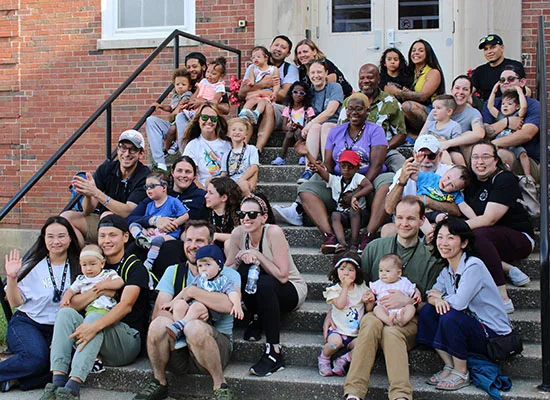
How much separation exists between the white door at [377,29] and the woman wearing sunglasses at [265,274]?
4.26m

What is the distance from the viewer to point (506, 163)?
6180 millimetres

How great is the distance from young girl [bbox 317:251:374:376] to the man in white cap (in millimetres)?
2155

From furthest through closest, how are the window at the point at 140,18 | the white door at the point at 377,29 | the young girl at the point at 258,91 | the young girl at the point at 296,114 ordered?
1. the window at the point at 140,18
2. the white door at the point at 377,29
3. the young girl at the point at 258,91
4. the young girl at the point at 296,114

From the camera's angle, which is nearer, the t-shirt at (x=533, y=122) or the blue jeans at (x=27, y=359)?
the blue jeans at (x=27, y=359)

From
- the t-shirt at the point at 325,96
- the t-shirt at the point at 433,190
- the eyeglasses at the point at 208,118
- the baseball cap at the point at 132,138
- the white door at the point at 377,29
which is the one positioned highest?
the white door at the point at 377,29

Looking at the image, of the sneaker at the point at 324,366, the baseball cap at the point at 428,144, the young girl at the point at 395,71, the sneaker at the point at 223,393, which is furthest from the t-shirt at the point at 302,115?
the sneaker at the point at 223,393


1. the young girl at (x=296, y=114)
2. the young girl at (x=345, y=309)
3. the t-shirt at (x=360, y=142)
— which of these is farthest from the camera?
the young girl at (x=296, y=114)

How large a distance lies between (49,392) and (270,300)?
1.56 meters

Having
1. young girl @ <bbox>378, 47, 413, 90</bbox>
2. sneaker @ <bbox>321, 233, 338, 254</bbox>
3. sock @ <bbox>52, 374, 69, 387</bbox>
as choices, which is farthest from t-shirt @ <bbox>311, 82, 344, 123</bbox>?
sock @ <bbox>52, 374, 69, 387</bbox>

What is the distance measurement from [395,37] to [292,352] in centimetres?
516

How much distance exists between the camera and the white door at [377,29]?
8797 mm

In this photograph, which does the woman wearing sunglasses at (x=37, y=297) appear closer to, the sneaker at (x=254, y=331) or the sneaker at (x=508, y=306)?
the sneaker at (x=254, y=331)

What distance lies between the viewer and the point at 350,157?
591cm

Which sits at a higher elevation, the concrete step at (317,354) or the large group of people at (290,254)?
the large group of people at (290,254)
